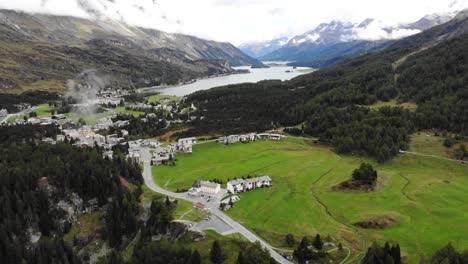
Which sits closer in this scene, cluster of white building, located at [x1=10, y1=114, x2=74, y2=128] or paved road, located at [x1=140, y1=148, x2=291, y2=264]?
paved road, located at [x1=140, y1=148, x2=291, y2=264]

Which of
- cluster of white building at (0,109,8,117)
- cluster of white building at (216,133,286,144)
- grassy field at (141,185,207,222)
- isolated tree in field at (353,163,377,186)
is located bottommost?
grassy field at (141,185,207,222)

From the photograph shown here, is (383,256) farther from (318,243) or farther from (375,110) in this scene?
(375,110)

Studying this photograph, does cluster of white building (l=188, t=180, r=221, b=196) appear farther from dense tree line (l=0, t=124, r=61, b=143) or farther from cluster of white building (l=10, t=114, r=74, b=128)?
cluster of white building (l=10, t=114, r=74, b=128)

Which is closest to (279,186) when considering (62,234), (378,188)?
(378,188)

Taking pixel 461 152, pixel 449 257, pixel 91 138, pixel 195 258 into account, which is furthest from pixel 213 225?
pixel 91 138

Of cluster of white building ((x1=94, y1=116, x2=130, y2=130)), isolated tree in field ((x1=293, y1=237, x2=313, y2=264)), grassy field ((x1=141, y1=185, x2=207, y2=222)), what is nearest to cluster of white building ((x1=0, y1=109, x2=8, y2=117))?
cluster of white building ((x1=94, y1=116, x2=130, y2=130))

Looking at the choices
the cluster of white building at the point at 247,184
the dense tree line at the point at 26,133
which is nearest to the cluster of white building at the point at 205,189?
the cluster of white building at the point at 247,184
